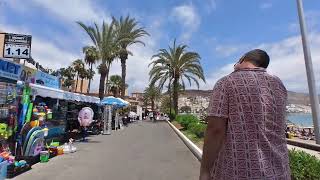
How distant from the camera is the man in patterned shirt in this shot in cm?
236

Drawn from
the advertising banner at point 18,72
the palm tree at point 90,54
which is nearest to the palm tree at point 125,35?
the palm tree at point 90,54

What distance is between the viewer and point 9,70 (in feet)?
41.8

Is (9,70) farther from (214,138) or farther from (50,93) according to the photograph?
(214,138)

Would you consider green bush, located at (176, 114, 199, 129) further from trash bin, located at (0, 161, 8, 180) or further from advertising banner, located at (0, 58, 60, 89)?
trash bin, located at (0, 161, 8, 180)

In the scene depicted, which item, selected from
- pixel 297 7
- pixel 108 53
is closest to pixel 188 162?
pixel 297 7

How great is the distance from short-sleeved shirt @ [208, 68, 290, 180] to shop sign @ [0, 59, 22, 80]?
10.9m

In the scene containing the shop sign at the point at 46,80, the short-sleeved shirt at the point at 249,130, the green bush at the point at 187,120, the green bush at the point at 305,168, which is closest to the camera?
the short-sleeved shirt at the point at 249,130

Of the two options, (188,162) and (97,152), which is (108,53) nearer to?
(97,152)

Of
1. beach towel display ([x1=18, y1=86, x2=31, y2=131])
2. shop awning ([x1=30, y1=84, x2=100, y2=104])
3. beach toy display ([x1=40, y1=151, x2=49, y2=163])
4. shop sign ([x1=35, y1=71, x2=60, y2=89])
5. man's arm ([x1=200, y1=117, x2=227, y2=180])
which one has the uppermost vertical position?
shop sign ([x1=35, y1=71, x2=60, y2=89])

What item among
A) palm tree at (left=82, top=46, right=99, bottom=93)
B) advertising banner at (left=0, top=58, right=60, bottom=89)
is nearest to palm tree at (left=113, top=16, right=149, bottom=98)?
palm tree at (left=82, top=46, right=99, bottom=93)

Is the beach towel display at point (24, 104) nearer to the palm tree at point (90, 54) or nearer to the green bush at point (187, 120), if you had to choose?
the green bush at point (187, 120)

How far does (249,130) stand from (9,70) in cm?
1175

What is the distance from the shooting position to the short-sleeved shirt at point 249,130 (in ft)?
7.72

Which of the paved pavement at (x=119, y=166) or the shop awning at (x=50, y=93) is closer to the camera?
the paved pavement at (x=119, y=166)
